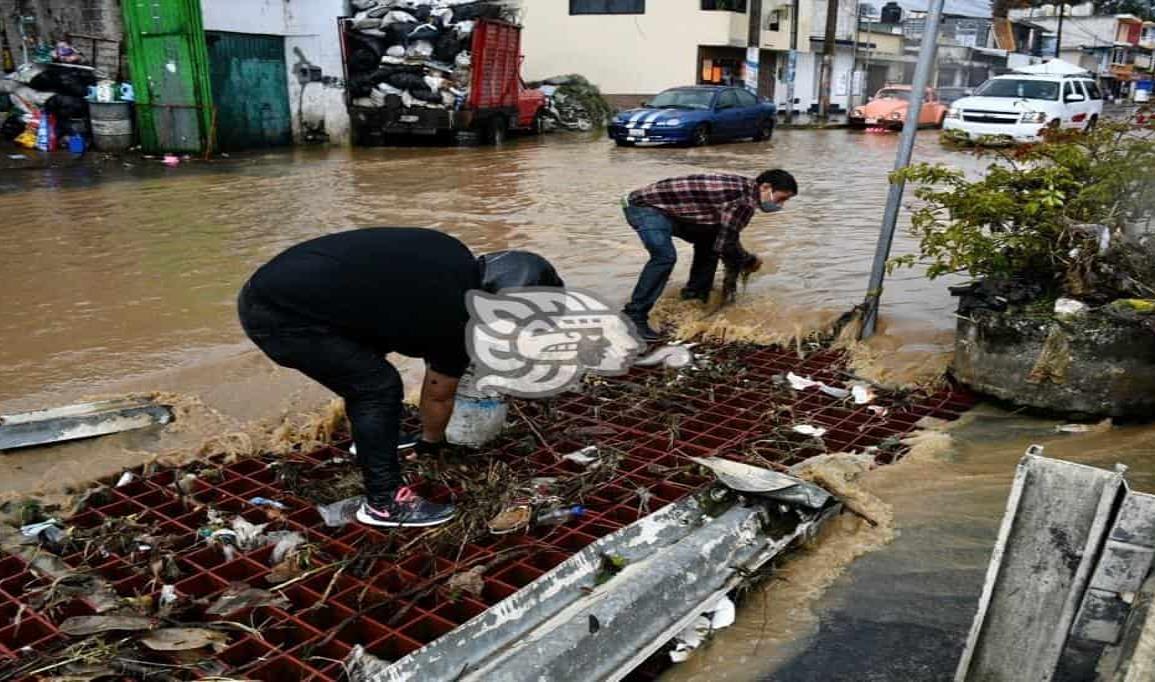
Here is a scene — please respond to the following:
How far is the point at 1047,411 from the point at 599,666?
2.94 m

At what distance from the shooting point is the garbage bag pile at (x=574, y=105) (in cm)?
2616

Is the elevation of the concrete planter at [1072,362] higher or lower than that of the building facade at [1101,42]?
lower

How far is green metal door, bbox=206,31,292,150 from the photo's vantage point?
57.2 feet

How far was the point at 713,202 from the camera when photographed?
581cm

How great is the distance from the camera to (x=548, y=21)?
102 ft

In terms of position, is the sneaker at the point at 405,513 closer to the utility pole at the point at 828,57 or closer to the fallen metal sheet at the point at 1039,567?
the fallen metal sheet at the point at 1039,567

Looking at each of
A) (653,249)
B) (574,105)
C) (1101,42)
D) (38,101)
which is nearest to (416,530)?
(653,249)

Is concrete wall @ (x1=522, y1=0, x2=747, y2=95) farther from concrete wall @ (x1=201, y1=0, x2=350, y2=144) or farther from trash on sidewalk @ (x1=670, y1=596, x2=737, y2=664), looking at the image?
trash on sidewalk @ (x1=670, y1=596, x2=737, y2=664)

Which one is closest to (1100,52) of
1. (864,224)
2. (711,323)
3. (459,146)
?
(459,146)

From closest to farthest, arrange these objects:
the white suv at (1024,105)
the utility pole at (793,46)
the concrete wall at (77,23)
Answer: the concrete wall at (77,23), the white suv at (1024,105), the utility pole at (793,46)

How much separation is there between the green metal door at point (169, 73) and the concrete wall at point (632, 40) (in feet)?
55.2

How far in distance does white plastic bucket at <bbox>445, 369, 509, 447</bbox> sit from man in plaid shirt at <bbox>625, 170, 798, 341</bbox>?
6.49 feet

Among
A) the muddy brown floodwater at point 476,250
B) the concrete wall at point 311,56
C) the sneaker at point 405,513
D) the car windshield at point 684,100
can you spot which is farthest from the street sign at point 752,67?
the sneaker at point 405,513

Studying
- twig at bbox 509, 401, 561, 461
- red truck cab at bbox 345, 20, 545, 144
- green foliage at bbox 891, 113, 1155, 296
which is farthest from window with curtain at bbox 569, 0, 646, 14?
twig at bbox 509, 401, 561, 461
